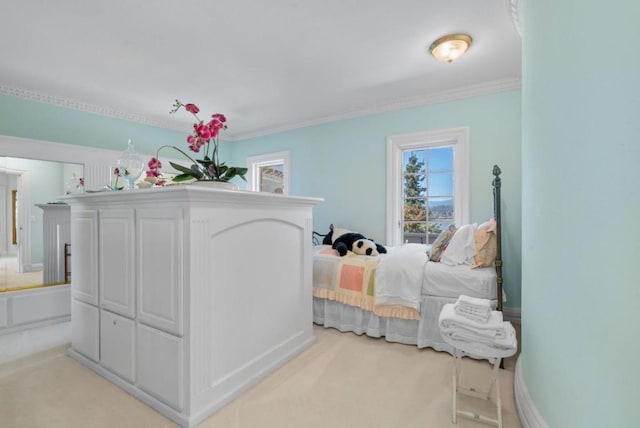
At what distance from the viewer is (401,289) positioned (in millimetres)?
2516

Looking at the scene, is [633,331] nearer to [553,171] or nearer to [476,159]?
[553,171]

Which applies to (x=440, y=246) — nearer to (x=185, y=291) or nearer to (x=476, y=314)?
(x=476, y=314)

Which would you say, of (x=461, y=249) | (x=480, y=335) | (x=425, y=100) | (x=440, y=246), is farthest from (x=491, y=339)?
(x=425, y=100)

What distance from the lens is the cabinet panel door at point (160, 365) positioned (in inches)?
62.6

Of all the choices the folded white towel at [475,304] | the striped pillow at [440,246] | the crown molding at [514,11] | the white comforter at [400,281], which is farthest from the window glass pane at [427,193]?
the folded white towel at [475,304]

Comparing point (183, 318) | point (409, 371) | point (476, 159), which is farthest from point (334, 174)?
point (183, 318)

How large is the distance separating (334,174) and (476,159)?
1857 millimetres

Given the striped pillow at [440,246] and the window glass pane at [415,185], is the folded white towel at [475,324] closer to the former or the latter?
the striped pillow at [440,246]

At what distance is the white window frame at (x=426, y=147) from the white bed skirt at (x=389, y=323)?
1318mm

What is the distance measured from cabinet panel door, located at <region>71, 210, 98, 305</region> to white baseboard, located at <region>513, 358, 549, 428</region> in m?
2.74

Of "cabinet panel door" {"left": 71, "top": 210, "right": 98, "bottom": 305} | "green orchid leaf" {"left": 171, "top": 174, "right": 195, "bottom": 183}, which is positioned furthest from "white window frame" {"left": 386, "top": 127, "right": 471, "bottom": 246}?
"cabinet panel door" {"left": 71, "top": 210, "right": 98, "bottom": 305}

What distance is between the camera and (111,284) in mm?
2004

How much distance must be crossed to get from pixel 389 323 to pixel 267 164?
357 centimetres

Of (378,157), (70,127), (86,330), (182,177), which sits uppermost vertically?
(70,127)
